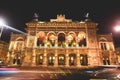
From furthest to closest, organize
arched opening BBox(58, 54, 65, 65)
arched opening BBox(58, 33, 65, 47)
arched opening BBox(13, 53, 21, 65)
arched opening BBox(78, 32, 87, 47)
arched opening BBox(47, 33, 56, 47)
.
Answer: arched opening BBox(78, 32, 87, 47), arched opening BBox(47, 33, 56, 47), arched opening BBox(13, 53, 21, 65), arched opening BBox(58, 33, 65, 47), arched opening BBox(58, 54, 65, 65)

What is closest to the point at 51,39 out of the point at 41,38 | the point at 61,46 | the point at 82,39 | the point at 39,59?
the point at 41,38

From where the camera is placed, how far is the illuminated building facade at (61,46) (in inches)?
1436

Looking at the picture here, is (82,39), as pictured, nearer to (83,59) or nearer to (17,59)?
(83,59)

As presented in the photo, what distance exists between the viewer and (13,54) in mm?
38688

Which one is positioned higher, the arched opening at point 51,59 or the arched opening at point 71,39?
the arched opening at point 71,39

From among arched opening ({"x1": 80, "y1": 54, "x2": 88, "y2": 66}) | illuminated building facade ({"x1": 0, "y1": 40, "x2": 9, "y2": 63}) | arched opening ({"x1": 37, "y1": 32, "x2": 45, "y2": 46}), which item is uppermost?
arched opening ({"x1": 37, "y1": 32, "x2": 45, "y2": 46})

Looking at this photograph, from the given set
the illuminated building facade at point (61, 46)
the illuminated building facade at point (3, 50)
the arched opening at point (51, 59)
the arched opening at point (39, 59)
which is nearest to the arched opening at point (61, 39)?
the illuminated building facade at point (61, 46)

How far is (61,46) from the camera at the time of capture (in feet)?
122

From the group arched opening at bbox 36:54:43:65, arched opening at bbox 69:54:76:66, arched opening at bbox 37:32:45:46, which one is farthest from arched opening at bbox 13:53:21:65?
arched opening at bbox 69:54:76:66

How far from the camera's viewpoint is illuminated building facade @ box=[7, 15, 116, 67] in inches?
1436

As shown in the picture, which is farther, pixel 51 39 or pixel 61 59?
pixel 51 39

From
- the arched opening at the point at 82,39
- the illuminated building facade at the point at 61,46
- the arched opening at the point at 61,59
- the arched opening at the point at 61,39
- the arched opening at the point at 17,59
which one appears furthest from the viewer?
the arched opening at the point at 82,39

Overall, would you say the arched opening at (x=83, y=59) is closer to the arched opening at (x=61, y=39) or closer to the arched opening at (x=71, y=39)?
the arched opening at (x=71, y=39)

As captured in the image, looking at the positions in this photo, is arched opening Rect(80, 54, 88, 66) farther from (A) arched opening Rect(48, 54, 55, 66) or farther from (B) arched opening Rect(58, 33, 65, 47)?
(A) arched opening Rect(48, 54, 55, 66)
